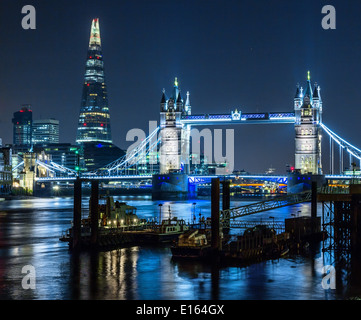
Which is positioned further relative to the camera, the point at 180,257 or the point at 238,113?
the point at 238,113

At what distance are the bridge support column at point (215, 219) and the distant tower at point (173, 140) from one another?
142 metres

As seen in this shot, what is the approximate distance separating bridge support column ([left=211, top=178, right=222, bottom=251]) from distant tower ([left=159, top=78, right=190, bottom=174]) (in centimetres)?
14227

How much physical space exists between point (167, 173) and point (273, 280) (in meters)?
145

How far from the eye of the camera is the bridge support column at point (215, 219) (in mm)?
45688

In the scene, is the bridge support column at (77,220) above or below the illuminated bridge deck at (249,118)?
below

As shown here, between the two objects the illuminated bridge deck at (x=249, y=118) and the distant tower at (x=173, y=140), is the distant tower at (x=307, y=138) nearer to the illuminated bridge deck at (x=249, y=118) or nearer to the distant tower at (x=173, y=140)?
the illuminated bridge deck at (x=249, y=118)

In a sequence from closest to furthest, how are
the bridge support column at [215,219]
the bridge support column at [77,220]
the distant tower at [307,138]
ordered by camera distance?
1. the bridge support column at [215,219]
2. the bridge support column at [77,220]
3. the distant tower at [307,138]

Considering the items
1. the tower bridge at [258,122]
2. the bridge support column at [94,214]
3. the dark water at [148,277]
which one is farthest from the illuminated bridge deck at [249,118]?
the bridge support column at [94,214]

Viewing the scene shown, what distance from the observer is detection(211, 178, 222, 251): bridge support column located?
45.7 metres

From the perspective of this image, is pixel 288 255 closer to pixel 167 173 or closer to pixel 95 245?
pixel 95 245

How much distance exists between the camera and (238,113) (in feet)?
586

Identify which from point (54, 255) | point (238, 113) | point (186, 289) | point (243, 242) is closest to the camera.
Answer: point (186, 289)

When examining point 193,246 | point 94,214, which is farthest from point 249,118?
point 193,246
